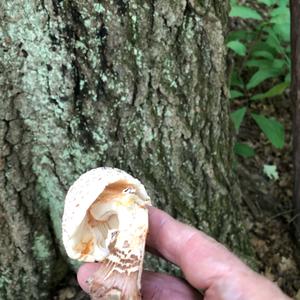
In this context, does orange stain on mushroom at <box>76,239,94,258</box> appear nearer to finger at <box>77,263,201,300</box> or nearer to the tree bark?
finger at <box>77,263,201,300</box>

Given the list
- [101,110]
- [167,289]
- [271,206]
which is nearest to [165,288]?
[167,289]

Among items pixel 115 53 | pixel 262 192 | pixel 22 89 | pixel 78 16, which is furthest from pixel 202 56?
pixel 262 192

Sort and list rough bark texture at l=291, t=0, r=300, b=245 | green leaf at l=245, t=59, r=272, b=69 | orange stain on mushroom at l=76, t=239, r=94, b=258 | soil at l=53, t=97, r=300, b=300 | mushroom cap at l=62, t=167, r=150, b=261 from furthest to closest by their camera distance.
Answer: green leaf at l=245, t=59, r=272, b=69 → soil at l=53, t=97, r=300, b=300 → rough bark texture at l=291, t=0, r=300, b=245 → orange stain on mushroom at l=76, t=239, r=94, b=258 → mushroom cap at l=62, t=167, r=150, b=261

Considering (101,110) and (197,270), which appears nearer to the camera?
(197,270)

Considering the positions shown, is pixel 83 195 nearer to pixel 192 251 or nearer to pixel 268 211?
pixel 192 251

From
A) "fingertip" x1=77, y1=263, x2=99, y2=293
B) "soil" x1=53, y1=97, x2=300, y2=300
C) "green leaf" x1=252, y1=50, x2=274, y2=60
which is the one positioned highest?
"green leaf" x1=252, y1=50, x2=274, y2=60

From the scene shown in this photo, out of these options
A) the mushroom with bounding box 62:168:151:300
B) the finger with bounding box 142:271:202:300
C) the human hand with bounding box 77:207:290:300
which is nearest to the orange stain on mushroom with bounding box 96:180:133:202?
the mushroom with bounding box 62:168:151:300

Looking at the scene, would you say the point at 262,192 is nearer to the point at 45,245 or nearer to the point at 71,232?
the point at 45,245

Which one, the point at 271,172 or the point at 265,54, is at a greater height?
the point at 265,54
